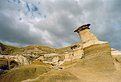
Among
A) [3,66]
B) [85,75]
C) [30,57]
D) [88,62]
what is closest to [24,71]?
[88,62]

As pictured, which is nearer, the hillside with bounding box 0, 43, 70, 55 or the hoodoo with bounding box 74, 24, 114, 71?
the hoodoo with bounding box 74, 24, 114, 71

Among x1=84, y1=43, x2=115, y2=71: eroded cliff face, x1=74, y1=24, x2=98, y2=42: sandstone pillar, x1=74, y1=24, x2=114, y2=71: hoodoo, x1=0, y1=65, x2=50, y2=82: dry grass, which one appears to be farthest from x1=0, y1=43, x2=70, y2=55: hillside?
x1=84, y1=43, x2=115, y2=71: eroded cliff face

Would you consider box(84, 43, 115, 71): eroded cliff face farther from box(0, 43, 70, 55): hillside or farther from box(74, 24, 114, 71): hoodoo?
box(0, 43, 70, 55): hillside

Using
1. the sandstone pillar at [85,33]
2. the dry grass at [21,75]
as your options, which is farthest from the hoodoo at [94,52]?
the dry grass at [21,75]

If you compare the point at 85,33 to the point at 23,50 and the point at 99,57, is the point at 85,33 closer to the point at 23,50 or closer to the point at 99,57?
the point at 99,57

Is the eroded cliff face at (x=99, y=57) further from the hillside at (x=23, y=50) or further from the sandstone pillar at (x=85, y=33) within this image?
the hillside at (x=23, y=50)

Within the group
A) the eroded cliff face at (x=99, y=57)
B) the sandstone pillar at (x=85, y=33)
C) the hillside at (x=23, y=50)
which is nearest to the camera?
the eroded cliff face at (x=99, y=57)

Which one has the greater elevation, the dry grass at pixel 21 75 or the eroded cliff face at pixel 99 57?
the eroded cliff face at pixel 99 57

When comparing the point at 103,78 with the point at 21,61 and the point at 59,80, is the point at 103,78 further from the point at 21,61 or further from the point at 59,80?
the point at 21,61

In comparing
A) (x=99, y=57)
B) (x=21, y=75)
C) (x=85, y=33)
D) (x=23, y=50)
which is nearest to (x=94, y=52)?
(x=99, y=57)

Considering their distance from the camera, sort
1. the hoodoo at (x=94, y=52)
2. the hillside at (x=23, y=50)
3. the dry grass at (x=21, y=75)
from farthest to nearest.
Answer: the hillside at (x=23, y=50), the dry grass at (x=21, y=75), the hoodoo at (x=94, y=52)

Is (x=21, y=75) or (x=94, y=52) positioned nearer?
(x=94, y=52)

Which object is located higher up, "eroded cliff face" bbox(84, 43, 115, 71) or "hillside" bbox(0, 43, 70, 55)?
"hillside" bbox(0, 43, 70, 55)

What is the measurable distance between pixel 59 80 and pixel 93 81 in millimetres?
2937
